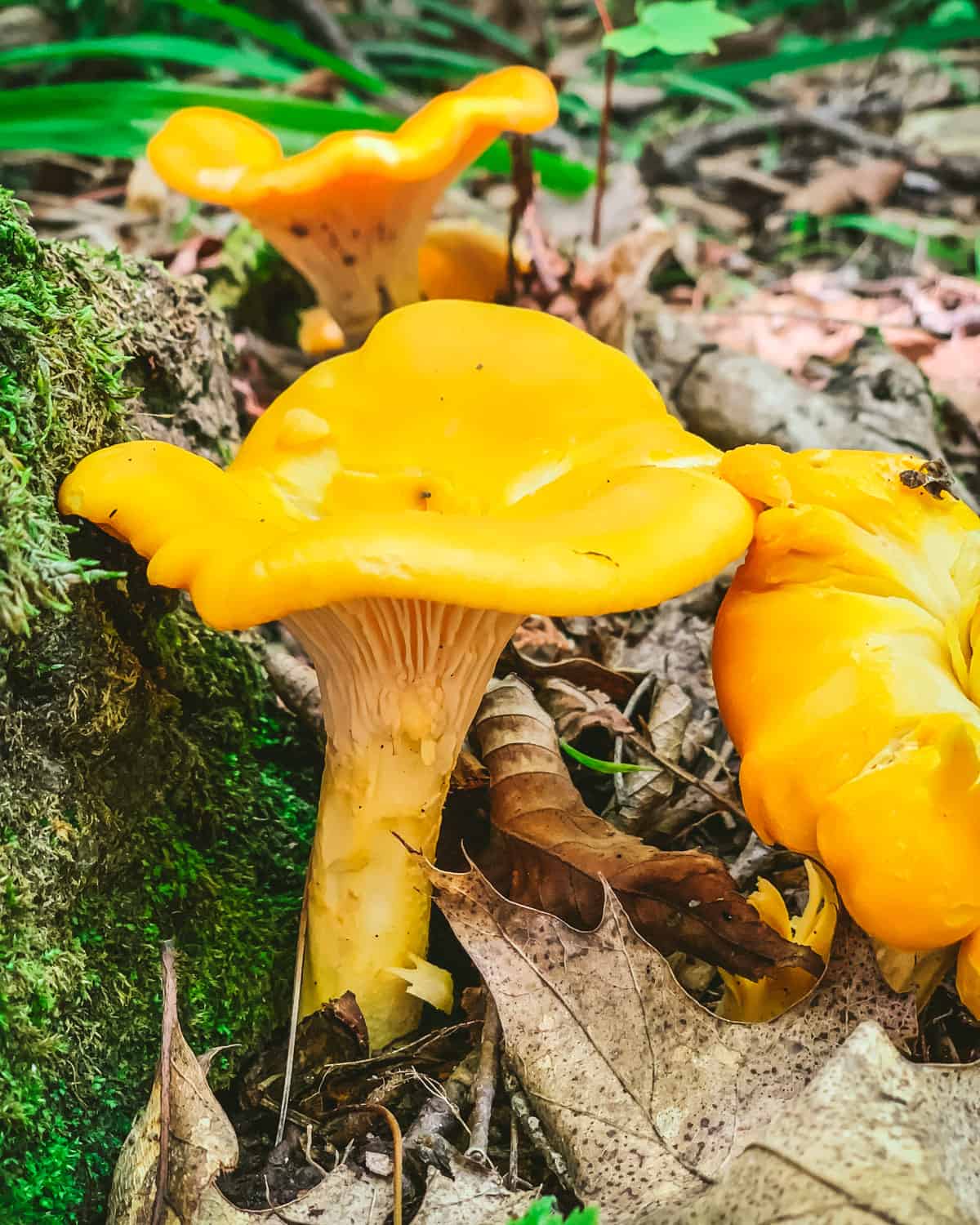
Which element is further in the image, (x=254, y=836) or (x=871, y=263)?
(x=871, y=263)

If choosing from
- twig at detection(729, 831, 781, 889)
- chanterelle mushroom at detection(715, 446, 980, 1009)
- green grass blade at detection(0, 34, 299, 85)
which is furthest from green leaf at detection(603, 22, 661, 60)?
twig at detection(729, 831, 781, 889)

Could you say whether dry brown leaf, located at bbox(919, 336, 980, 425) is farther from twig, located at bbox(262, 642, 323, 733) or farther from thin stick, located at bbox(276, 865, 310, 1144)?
thin stick, located at bbox(276, 865, 310, 1144)

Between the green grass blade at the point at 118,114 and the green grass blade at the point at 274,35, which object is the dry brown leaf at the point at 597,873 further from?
the green grass blade at the point at 274,35

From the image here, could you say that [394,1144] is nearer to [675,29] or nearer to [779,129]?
[675,29]

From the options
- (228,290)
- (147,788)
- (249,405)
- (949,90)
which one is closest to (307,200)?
(249,405)

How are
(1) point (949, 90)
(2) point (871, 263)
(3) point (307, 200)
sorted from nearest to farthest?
(3) point (307, 200) < (2) point (871, 263) < (1) point (949, 90)

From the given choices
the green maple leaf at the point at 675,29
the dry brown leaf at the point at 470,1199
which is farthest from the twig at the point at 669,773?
the green maple leaf at the point at 675,29

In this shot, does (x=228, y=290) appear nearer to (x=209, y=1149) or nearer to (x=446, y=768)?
(x=446, y=768)
